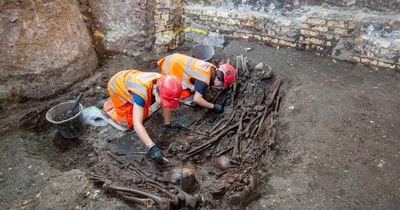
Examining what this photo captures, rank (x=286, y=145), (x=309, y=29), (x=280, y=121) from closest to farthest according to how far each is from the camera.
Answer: (x=286, y=145) → (x=280, y=121) → (x=309, y=29)

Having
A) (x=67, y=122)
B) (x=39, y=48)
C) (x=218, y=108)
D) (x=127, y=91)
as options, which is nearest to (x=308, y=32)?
(x=218, y=108)

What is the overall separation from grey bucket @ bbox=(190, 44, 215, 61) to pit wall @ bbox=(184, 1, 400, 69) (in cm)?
53

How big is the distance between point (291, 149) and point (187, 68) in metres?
2.06

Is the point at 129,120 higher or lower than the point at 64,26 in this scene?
lower

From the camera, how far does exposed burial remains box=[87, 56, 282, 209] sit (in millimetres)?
3812

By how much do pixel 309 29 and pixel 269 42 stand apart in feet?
2.63

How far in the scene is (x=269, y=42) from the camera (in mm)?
6277

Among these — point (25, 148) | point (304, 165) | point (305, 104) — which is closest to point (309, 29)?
point (305, 104)

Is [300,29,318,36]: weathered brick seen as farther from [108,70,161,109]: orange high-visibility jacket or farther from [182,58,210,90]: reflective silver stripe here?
[108,70,161,109]: orange high-visibility jacket

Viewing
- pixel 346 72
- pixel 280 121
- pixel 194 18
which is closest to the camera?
pixel 280 121

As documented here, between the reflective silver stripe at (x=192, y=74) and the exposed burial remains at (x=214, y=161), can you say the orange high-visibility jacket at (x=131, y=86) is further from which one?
the exposed burial remains at (x=214, y=161)

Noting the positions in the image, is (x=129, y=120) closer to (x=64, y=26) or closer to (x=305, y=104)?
(x=64, y=26)

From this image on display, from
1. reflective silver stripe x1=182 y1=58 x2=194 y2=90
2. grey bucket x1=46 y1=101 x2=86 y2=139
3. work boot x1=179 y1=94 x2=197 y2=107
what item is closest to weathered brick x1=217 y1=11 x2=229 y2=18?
reflective silver stripe x1=182 y1=58 x2=194 y2=90

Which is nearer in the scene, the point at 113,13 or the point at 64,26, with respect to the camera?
the point at 64,26
